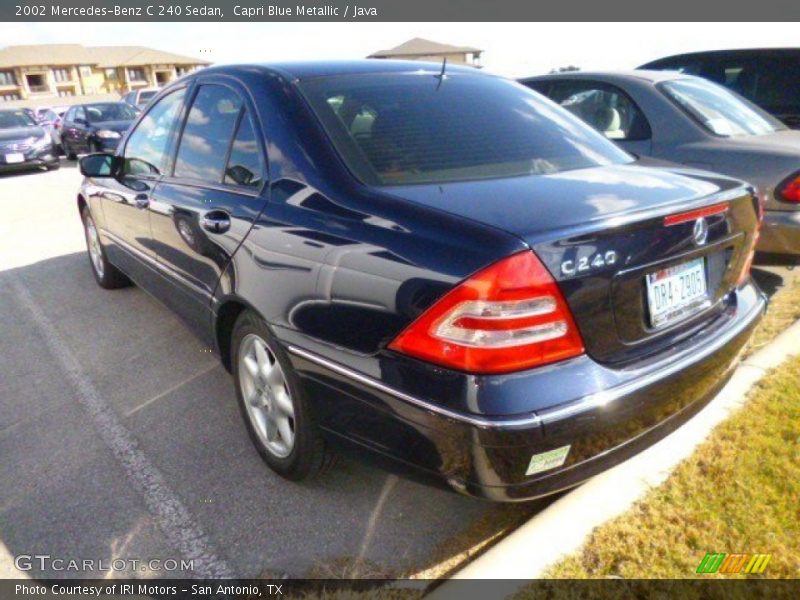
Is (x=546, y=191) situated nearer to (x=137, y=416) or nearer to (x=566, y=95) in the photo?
(x=137, y=416)

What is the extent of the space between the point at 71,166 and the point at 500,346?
701 inches

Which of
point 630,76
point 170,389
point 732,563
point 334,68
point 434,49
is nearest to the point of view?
point 732,563

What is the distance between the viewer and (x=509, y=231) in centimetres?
175

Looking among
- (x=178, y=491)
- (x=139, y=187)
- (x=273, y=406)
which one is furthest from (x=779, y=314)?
(x=139, y=187)

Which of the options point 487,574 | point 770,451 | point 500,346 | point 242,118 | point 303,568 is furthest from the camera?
point 242,118

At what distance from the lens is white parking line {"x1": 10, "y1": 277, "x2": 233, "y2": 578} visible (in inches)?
89.3

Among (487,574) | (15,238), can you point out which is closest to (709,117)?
(487,574)

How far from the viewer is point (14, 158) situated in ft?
46.5

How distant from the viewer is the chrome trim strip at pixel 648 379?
177 cm

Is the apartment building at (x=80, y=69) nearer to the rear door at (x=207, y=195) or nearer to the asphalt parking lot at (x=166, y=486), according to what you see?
the asphalt parking lot at (x=166, y=486)

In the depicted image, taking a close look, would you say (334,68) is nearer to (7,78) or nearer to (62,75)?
(62,75)

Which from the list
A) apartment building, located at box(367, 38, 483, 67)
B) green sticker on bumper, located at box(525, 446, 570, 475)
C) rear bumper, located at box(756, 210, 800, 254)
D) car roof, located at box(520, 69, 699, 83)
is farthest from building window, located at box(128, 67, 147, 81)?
green sticker on bumper, located at box(525, 446, 570, 475)

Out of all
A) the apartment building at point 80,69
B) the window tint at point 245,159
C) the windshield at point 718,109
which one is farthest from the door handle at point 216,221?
the apartment building at point 80,69

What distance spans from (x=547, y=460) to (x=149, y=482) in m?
1.79
